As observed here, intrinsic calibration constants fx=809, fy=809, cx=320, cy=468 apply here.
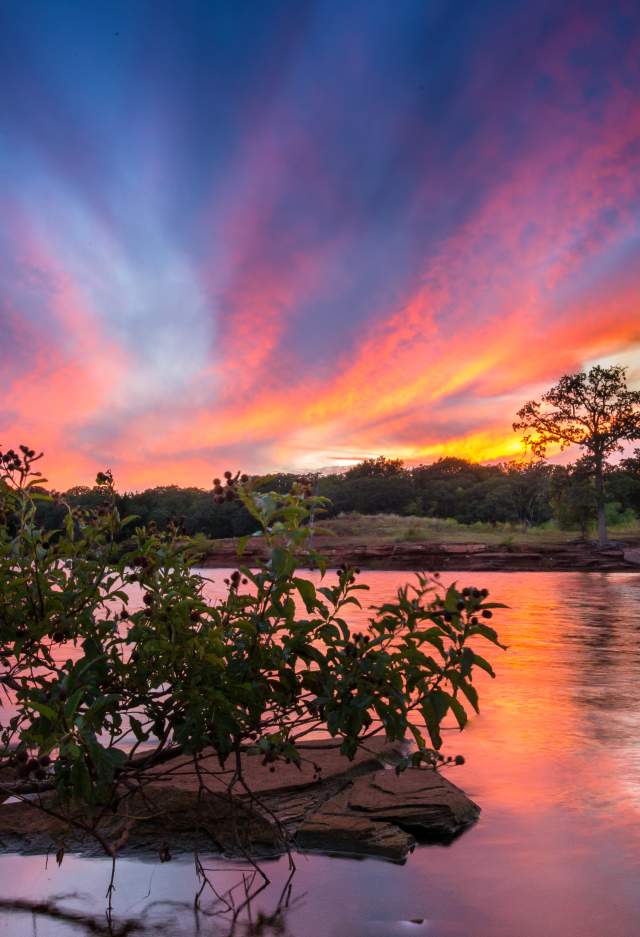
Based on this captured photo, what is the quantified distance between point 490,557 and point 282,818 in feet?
129

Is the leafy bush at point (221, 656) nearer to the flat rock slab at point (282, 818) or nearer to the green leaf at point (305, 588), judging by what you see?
the green leaf at point (305, 588)

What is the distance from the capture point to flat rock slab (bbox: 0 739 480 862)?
429 centimetres

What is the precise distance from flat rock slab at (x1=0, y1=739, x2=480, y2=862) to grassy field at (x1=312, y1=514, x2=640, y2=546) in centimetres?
4142

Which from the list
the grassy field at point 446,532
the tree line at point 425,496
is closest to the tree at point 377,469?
the tree line at point 425,496

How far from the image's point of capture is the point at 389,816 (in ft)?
15.1

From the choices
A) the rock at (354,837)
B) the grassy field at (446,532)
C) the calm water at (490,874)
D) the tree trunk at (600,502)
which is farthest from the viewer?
the grassy field at (446,532)

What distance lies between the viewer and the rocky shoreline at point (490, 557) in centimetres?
4025

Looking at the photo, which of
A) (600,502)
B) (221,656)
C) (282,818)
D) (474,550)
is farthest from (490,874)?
(600,502)

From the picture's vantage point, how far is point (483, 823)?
4.75 metres

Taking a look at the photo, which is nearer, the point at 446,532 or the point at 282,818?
the point at 282,818

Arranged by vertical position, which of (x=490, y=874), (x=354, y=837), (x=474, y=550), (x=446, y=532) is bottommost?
(x=490, y=874)

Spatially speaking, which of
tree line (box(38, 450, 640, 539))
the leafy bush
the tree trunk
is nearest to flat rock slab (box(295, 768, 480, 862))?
the leafy bush

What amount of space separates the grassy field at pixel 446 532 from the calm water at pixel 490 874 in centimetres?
4013

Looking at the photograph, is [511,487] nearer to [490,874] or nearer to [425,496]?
[425,496]
